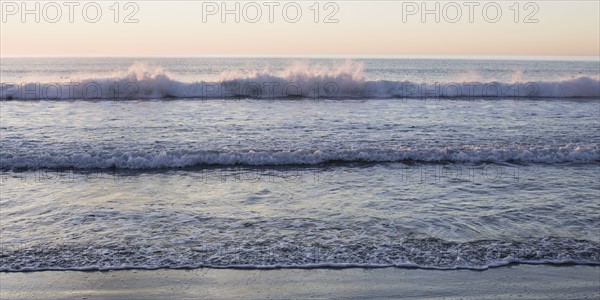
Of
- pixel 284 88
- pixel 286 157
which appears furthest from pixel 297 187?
pixel 284 88

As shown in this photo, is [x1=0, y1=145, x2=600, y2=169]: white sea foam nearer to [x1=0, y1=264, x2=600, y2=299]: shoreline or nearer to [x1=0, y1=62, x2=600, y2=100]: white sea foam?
[x1=0, y1=264, x2=600, y2=299]: shoreline

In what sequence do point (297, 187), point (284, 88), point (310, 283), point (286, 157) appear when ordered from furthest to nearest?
point (284, 88)
point (286, 157)
point (297, 187)
point (310, 283)

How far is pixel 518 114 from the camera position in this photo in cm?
2077

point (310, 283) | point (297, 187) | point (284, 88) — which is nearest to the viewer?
point (310, 283)

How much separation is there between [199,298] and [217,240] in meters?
1.73

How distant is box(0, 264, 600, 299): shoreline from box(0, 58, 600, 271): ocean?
20 centimetres

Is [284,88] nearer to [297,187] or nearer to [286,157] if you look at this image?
[286,157]

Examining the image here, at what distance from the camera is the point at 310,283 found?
5508 millimetres

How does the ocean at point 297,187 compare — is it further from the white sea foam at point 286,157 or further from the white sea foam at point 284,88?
the white sea foam at point 284,88

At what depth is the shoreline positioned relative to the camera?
523cm

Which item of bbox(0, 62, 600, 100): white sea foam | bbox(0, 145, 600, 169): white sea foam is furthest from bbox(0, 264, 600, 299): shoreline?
bbox(0, 62, 600, 100): white sea foam

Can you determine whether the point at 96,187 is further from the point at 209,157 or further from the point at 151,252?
the point at 151,252

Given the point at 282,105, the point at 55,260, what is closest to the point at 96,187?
the point at 55,260

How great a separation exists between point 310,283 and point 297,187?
4.38m
